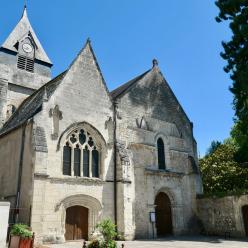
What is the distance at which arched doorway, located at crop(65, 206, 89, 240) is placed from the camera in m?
15.7

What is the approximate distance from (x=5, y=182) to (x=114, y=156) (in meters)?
6.67

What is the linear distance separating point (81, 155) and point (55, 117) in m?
2.73

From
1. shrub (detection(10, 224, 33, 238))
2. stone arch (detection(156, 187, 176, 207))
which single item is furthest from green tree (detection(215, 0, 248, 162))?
shrub (detection(10, 224, 33, 238))

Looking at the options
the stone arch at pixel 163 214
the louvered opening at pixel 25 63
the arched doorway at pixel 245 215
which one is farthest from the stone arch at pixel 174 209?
A: the louvered opening at pixel 25 63

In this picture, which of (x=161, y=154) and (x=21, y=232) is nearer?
(x=21, y=232)

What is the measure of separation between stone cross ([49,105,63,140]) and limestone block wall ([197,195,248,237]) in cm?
1207

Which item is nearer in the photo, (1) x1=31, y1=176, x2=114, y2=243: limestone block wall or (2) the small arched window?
(1) x1=31, y1=176, x2=114, y2=243: limestone block wall

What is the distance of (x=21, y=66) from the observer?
86.5ft

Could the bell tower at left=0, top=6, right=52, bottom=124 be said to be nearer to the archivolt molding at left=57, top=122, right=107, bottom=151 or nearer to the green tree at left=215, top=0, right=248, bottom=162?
the archivolt molding at left=57, top=122, right=107, bottom=151

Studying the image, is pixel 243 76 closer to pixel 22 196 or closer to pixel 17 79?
pixel 22 196

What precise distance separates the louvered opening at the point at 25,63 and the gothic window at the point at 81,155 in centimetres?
1245

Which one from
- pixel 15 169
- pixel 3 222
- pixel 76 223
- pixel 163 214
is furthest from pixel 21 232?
pixel 163 214

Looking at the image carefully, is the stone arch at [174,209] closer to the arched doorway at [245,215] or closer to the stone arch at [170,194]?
the stone arch at [170,194]

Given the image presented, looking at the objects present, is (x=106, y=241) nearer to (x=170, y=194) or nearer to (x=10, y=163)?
(x=10, y=163)
